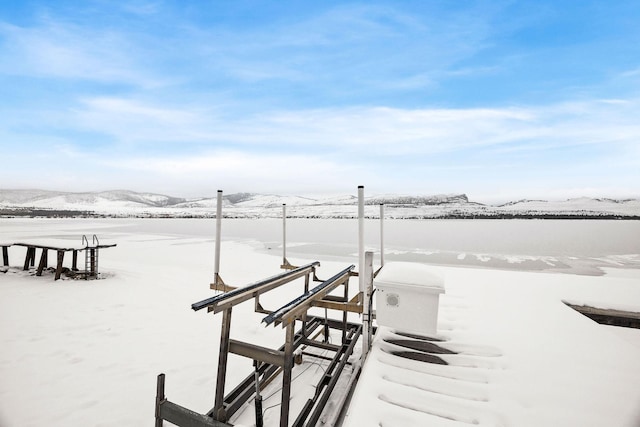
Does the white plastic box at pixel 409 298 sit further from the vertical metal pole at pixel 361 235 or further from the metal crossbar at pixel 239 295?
the metal crossbar at pixel 239 295

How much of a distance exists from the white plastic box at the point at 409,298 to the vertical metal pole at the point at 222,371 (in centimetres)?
197

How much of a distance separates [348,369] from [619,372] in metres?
3.37

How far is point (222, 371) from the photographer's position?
3.02 meters

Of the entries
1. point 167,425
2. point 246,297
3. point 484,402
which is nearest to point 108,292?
point 167,425

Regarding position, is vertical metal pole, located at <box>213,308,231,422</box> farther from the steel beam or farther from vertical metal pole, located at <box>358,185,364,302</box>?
vertical metal pole, located at <box>358,185,364,302</box>

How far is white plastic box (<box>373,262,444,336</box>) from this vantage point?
12.4ft

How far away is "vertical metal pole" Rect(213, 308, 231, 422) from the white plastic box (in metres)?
1.97

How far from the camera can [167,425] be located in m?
3.29

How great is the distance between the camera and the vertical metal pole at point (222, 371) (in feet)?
9.61

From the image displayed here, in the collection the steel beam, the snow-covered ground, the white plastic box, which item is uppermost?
the white plastic box

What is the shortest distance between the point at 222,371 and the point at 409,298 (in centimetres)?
241

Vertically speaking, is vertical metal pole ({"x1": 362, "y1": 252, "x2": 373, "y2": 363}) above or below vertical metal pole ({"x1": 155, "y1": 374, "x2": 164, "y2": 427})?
above

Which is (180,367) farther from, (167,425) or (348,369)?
(348,369)

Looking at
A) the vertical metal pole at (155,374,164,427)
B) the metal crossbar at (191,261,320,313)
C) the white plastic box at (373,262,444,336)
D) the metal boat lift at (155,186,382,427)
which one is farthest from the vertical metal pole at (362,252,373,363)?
the vertical metal pole at (155,374,164,427)
